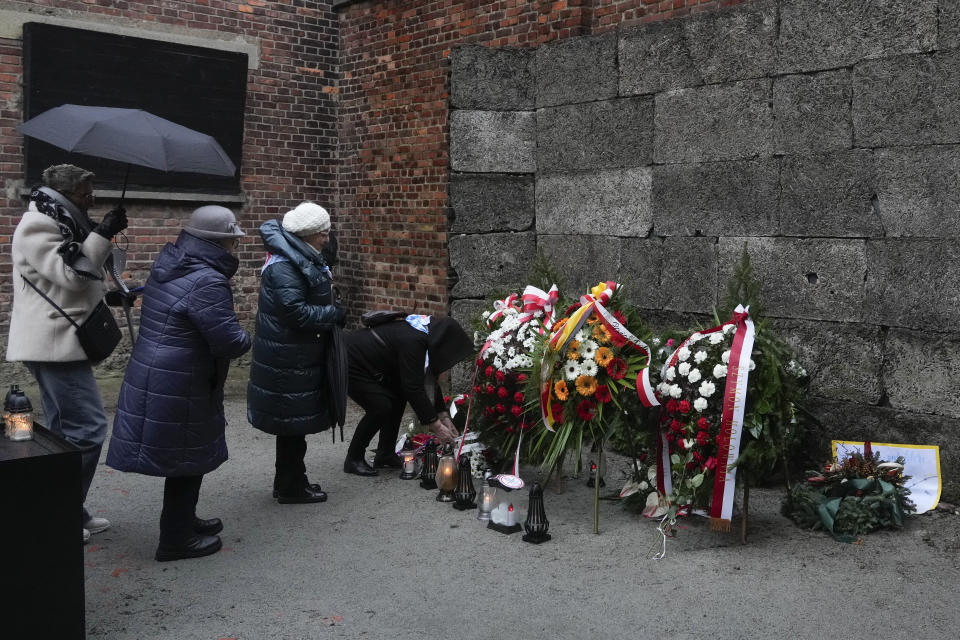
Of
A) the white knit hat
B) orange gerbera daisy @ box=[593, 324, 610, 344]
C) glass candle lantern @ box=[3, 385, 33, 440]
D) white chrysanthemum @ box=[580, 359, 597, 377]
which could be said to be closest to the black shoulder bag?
glass candle lantern @ box=[3, 385, 33, 440]

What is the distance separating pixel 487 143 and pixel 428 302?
2659 millimetres

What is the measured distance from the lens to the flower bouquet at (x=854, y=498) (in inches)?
205

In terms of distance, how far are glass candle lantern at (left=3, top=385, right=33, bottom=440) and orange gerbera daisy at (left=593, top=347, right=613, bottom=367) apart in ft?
9.79

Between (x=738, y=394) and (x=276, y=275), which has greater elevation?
(x=276, y=275)

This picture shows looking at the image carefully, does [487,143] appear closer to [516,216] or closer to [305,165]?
[516,216]

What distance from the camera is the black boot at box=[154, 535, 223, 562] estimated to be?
4.89m

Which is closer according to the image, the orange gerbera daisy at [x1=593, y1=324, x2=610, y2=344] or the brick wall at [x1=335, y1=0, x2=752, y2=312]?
the orange gerbera daisy at [x1=593, y1=324, x2=610, y2=344]

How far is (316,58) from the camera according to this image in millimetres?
11070

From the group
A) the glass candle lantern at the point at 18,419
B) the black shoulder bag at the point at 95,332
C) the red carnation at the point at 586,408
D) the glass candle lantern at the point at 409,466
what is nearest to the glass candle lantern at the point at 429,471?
the glass candle lantern at the point at 409,466

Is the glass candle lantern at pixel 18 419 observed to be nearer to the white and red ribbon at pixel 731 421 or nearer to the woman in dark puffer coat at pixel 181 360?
the woman in dark puffer coat at pixel 181 360

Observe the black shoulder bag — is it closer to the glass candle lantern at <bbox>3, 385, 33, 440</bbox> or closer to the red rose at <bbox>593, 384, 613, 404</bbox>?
the glass candle lantern at <bbox>3, 385, 33, 440</bbox>

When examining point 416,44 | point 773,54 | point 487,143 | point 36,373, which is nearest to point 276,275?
point 36,373

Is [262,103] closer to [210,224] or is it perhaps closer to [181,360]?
[210,224]

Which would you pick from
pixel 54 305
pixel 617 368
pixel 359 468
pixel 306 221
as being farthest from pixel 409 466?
pixel 54 305
